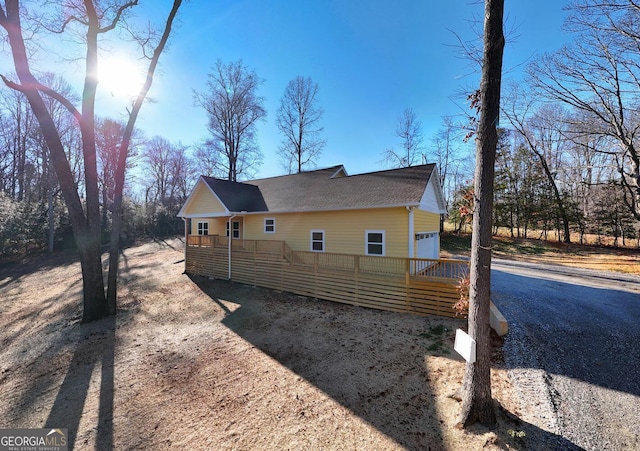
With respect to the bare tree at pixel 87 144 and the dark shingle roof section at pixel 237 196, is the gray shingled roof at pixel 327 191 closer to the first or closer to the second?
the dark shingle roof section at pixel 237 196

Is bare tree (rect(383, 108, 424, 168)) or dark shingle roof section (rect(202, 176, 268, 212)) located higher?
bare tree (rect(383, 108, 424, 168))

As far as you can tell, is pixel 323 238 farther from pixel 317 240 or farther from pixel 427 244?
pixel 427 244

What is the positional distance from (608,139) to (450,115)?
17.6 metres

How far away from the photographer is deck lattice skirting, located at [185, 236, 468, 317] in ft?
21.8

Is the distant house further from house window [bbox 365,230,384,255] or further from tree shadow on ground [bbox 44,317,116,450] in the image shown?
tree shadow on ground [bbox 44,317,116,450]

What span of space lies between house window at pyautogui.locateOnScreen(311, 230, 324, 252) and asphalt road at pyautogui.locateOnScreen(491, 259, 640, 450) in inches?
247

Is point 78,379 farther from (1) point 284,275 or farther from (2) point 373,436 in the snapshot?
(1) point 284,275

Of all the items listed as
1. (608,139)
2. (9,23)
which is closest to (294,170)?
(9,23)

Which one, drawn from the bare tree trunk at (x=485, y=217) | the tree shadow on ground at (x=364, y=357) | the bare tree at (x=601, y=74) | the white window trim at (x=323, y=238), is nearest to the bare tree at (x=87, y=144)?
the tree shadow on ground at (x=364, y=357)

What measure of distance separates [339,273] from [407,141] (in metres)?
21.5

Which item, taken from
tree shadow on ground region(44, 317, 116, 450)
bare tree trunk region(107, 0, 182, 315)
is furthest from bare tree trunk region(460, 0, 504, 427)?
bare tree trunk region(107, 0, 182, 315)

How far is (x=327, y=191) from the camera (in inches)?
468

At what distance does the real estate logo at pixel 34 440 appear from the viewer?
3170 millimetres

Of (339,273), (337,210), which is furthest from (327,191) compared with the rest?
(339,273)
